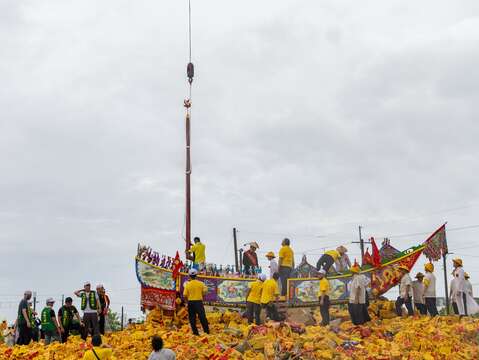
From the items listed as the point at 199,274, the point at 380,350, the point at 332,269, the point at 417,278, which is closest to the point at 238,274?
the point at 199,274

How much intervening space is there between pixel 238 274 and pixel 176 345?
687 centimetres

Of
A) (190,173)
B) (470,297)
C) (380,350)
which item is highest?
(190,173)

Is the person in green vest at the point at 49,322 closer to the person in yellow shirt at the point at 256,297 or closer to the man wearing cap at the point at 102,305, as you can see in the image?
the man wearing cap at the point at 102,305

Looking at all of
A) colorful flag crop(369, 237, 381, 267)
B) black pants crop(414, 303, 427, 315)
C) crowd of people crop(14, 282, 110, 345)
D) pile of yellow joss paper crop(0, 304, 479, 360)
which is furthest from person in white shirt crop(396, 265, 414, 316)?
crowd of people crop(14, 282, 110, 345)

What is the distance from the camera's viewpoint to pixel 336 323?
19.6 meters

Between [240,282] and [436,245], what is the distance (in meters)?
7.72

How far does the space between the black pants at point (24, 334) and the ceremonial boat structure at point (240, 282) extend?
4.37m

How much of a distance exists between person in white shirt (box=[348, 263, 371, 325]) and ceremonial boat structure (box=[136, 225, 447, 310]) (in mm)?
2459

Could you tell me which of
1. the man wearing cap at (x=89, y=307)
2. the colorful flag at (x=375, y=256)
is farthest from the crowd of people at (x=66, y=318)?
the colorful flag at (x=375, y=256)

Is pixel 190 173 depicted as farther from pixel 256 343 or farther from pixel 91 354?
pixel 91 354

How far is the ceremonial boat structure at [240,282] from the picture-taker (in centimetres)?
2200

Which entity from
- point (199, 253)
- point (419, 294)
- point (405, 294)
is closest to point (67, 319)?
point (199, 253)

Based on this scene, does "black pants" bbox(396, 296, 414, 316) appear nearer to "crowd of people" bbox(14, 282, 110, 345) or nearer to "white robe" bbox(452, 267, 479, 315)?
"white robe" bbox(452, 267, 479, 315)

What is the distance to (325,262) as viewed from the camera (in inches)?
883
